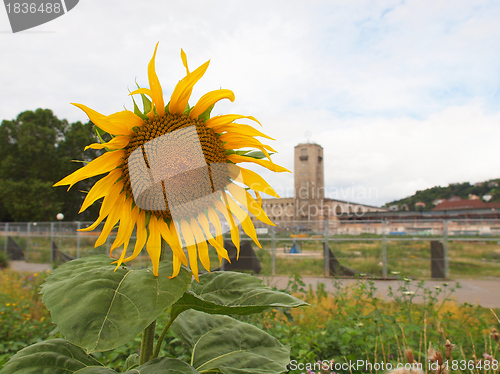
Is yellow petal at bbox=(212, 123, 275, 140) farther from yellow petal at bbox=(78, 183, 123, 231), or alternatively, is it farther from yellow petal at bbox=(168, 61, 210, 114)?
yellow petal at bbox=(78, 183, 123, 231)

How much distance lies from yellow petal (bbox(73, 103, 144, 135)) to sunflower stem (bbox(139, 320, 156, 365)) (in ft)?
1.86

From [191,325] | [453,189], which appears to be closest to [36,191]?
[191,325]

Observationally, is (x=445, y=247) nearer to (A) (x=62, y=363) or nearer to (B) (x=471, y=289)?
(B) (x=471, y=289)

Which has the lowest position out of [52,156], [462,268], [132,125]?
[462,268]

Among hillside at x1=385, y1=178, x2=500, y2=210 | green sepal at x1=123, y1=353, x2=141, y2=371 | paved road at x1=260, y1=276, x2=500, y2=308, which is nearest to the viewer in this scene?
green sepal at x1=123, y1=353, x2=141, y2=371

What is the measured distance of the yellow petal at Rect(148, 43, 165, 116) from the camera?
0.95 meters

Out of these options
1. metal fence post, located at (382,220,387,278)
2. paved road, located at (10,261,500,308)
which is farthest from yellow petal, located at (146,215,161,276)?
metal fence post, located at (382,220,387,278)

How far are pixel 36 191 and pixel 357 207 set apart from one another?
27399mm

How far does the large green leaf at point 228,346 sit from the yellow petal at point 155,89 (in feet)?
2.53

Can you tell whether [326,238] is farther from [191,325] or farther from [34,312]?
[191,325]

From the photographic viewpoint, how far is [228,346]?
1252mm

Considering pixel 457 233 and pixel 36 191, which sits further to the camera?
pixel 36 191

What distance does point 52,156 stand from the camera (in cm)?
2558

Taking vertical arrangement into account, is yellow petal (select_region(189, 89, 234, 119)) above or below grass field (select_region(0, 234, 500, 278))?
above
